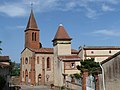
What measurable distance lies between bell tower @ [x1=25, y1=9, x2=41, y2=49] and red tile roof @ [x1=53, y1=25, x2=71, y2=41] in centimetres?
1814

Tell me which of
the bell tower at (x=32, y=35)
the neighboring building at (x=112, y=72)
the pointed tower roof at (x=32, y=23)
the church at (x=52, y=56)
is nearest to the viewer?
the neighboring building at (x=112, y=72)

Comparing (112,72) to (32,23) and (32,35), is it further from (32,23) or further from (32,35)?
(32,23)

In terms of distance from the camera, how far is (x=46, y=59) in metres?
75.2

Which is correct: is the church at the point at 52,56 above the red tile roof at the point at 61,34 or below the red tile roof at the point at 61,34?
below

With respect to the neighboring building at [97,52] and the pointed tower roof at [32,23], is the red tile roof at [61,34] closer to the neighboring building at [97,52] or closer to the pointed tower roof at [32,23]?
the neighboring building at [97,52]

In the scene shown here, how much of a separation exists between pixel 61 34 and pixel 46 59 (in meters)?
14.5

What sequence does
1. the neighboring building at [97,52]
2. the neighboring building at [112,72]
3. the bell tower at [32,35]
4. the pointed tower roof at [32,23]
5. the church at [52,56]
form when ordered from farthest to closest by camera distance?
the pointed tower roof at [32,23]
the bell tower at [32,35]
the neighboring building at [97,52]
the church at [52,56]
the neighboring building at [112,72]

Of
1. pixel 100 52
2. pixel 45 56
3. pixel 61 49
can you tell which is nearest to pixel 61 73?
pixel 61 49

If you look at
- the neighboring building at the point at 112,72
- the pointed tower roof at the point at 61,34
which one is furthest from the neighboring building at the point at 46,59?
the neighboring building at the point at 112,72

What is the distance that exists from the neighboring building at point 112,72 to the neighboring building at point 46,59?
33486 millimetres

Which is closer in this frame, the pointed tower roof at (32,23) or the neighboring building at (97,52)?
the neighboring building at (97,52)

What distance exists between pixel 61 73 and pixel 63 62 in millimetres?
2248

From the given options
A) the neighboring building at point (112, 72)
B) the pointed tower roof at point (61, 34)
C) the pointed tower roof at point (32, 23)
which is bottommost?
the neighboring building at point (112, 72)

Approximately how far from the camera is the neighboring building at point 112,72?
54.2 feet
